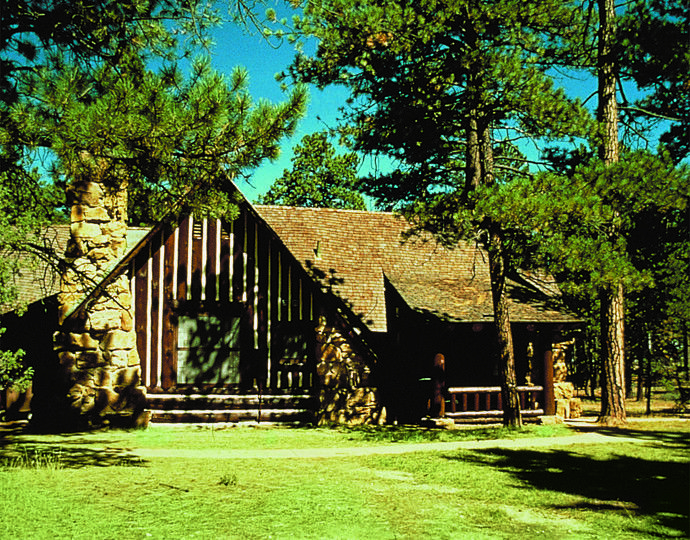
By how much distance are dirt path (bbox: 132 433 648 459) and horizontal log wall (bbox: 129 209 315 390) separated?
4.88m

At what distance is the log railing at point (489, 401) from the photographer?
1686cm

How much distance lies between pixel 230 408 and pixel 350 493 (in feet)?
30.6

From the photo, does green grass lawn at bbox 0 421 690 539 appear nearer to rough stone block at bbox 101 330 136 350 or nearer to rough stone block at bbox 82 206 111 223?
rough stone block at bbox 101 330 136 350

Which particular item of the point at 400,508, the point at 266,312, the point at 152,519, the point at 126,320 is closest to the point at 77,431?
the point at 126,320

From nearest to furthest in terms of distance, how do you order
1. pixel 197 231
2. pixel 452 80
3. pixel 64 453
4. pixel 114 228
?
pixel 64 453
pixel 452 80
pixel 114 228
pixel 197 231

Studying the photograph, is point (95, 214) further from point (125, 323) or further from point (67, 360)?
point (67, 360)

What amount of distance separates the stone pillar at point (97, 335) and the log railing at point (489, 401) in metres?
8.02

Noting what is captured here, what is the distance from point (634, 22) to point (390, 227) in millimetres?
10517

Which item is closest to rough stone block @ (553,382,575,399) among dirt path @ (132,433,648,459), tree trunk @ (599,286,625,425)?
tree trunk @ (599,286,625,425)

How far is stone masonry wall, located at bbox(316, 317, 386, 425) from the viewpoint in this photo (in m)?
17.1

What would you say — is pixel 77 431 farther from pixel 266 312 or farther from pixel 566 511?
pixel 566 511

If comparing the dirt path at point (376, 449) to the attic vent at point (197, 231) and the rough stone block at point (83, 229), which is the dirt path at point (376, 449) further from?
the attic vent at point (197, 231)

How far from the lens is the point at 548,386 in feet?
58.2

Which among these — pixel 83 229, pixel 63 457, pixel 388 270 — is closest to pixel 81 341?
pixel 83 229
